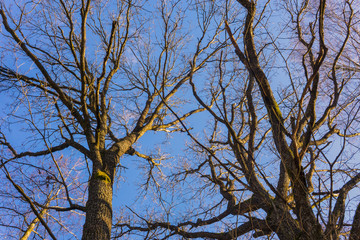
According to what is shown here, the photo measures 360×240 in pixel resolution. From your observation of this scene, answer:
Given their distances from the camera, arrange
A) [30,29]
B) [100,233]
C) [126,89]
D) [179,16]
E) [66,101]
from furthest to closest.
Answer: [126,89]
[179,16]
[30,29]
[66,101]
[100,233]

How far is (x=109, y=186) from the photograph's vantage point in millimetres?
3541

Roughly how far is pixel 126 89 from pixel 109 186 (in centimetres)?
349

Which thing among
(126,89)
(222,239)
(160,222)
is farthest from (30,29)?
(222,239)

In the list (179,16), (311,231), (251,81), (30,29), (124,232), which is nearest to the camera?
(311,231)

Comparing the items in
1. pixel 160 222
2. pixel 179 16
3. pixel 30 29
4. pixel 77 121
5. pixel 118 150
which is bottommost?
pixel 160 222

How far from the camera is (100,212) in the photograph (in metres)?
3.13

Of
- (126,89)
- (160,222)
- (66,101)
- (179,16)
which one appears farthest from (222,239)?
(179,16)

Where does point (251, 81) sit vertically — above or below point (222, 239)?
above

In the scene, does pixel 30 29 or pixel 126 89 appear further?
pixel 126 89

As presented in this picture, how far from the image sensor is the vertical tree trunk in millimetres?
2932

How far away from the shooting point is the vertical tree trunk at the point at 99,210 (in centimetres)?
293

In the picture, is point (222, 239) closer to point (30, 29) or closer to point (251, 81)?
point (251, 81)

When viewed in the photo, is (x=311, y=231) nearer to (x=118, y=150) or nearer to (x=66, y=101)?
(x=118, y=150)

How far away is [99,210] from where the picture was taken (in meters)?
3.15
